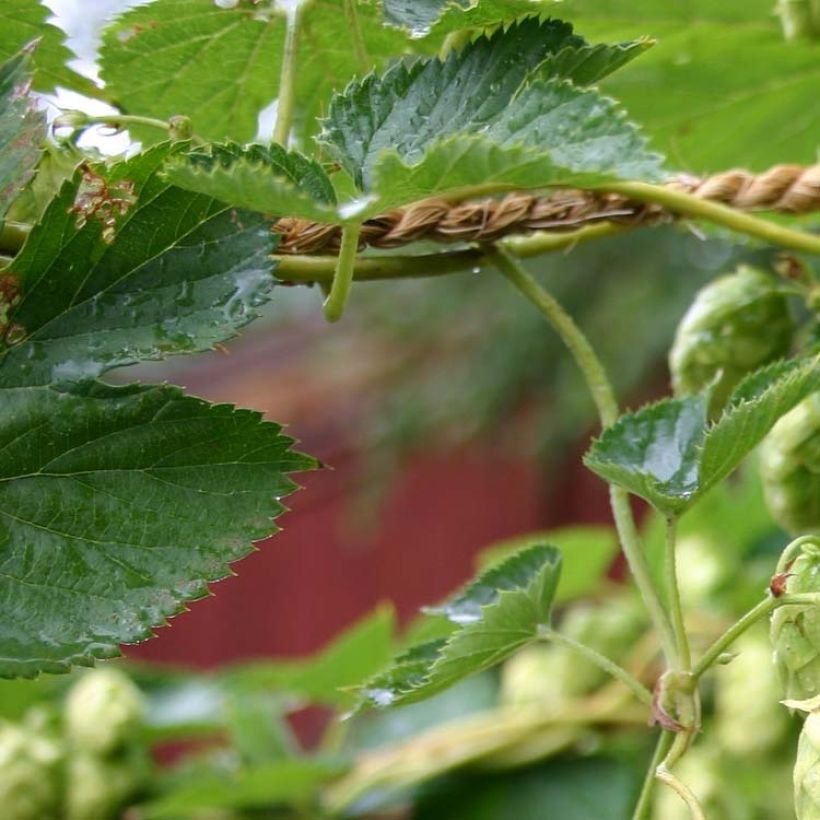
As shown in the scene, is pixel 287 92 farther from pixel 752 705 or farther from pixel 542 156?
pixel 752 705

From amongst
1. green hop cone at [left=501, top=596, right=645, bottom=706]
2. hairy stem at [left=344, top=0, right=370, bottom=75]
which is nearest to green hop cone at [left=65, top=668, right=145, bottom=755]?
green hop cone at [left=501, top=596, right=645, bottom=706]

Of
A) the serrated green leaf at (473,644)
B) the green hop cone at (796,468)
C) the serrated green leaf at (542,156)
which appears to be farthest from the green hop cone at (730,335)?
the serrated green leaf at (542,156)

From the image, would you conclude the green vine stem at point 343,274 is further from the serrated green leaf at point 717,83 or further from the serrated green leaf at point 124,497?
the serrated green leaf at point 717,83

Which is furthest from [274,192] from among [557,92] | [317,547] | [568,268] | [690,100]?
[317,547]

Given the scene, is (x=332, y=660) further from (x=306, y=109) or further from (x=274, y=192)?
(x=274, y=192)

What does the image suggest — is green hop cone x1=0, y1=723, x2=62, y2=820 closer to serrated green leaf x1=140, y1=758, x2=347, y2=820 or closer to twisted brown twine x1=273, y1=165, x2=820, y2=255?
serrated green leaf x1=140, y1=758, x2=347, y2=820

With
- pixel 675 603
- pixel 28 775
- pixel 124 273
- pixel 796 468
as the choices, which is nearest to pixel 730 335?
pixel 796 468
